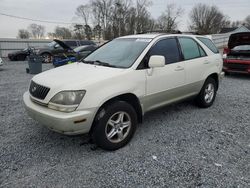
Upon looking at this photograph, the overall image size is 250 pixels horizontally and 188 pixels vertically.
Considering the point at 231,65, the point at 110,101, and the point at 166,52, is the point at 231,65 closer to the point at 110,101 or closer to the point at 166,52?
the point at 166,52

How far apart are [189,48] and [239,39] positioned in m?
6.05

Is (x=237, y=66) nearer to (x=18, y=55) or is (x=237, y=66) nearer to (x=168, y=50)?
(x=168, y=50)

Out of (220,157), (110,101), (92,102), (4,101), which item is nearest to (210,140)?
(220,157)

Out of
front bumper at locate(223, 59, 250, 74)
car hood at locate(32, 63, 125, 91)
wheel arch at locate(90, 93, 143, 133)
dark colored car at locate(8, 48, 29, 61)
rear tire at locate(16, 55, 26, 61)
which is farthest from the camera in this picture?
rear tire at locate(16, 55, 26, 61)

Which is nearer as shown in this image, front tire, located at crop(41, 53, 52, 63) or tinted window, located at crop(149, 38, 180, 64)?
tinted window, located at crop(149, 38, 180, 64)

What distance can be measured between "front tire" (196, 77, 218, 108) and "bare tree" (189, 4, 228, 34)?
190 feet

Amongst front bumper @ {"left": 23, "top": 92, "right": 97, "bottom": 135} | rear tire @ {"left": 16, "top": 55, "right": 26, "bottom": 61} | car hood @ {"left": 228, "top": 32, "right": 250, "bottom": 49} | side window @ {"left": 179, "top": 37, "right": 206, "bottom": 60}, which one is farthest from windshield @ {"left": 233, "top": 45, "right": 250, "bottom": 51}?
rear tire @ {"left": 16, "top": 55, "right": 26, "bottom": 61}

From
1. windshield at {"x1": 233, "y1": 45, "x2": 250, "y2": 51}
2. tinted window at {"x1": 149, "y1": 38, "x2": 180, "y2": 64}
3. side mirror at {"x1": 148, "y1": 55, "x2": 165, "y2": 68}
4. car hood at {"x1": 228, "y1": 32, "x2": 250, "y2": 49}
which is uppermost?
car hood at {"x1": 228, "y1": 32, "x2": 250, "y2": 49}

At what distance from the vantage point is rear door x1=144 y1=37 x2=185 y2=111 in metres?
3.47

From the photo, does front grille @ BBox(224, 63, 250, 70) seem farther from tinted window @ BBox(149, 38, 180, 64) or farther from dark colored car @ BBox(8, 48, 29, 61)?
dark colored car @ BBox(8, 48, 29, 61)

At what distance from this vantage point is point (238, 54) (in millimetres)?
8656

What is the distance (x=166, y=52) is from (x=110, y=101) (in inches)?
60.8

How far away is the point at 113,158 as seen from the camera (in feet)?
9.70

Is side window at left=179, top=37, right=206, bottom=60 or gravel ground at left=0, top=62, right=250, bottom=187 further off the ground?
side window at left=179, top=37, right=206, bottom=60
